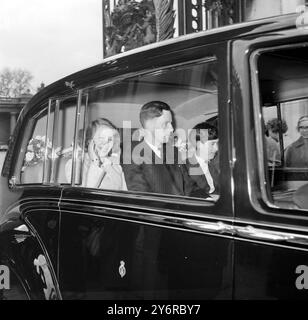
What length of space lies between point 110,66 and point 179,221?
97cm

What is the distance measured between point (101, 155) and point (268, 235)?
3.75ft

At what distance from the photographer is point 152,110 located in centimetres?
234

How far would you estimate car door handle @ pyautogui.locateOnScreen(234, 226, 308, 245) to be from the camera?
1.63m

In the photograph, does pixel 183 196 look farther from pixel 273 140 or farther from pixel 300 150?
pixel 300 150

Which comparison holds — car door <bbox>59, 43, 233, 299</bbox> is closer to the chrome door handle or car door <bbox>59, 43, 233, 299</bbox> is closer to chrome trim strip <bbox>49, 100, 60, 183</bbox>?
the chrome door handle

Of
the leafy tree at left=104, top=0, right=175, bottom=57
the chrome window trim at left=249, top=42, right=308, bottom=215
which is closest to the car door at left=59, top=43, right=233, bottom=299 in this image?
the chrome window trim at left=249, top=42, right=308, bottom=215

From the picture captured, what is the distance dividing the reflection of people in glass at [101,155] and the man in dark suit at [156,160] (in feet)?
0.32

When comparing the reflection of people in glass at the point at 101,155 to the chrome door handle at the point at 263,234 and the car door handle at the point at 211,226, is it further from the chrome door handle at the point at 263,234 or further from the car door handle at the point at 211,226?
the chrome door handle at the point at 263,234

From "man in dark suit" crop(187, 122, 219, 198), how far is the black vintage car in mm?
54

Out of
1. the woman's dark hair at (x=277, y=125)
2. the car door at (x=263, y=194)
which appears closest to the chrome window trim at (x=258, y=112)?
the car door at (x=263, y=194)
